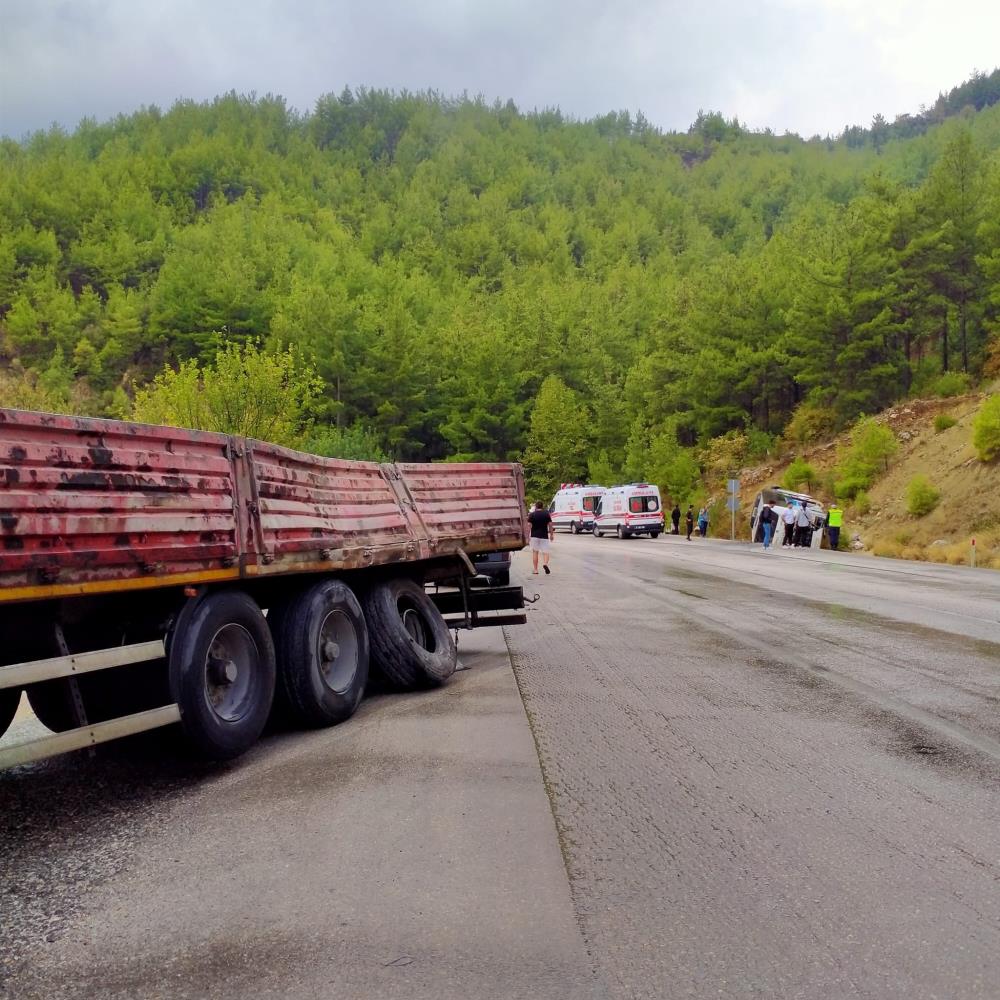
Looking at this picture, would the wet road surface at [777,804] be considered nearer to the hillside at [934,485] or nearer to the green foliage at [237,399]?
the hillside at [934,485]

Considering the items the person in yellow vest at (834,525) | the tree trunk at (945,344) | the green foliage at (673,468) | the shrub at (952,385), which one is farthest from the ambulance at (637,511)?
the tree trunk at (945,344)

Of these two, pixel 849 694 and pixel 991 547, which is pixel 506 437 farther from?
pixel 849 694

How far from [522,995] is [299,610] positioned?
168 inches

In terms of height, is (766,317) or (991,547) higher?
(766,317)

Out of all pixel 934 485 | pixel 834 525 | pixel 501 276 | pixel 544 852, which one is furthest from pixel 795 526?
pixel 501 276

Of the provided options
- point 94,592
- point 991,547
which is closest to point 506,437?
point 991,547

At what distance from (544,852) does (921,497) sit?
3480cm

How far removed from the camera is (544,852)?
4.34m

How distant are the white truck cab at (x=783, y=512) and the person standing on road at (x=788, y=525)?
115mm

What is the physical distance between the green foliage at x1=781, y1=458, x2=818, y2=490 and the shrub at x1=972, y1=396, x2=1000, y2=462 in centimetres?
1252

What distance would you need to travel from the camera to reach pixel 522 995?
305 centimetres

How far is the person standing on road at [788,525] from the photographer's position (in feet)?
128

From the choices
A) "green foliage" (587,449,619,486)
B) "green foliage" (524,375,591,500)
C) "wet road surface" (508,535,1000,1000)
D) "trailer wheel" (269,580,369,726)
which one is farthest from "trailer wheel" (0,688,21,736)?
"green foliage" (524,375,591,500)

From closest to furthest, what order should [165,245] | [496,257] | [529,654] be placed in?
[529,654] → [165,245] → [496,257]
